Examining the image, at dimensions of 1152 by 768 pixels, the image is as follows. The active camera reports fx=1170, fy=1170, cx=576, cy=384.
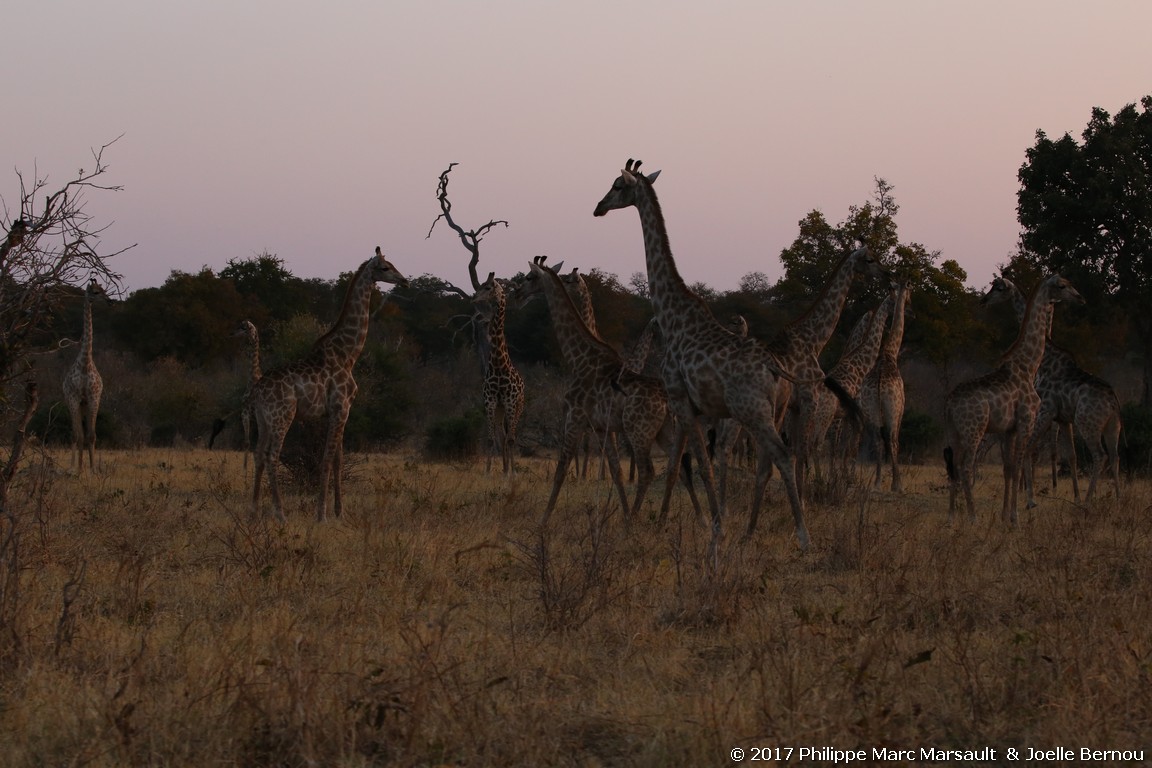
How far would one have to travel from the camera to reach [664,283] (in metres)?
9.02

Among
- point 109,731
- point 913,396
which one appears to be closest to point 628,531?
point 109,731

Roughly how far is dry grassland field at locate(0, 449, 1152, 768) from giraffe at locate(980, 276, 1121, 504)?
3.68m

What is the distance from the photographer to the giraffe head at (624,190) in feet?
30.1

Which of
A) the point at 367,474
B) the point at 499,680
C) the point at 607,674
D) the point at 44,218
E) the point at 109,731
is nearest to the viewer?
the point at 109,731

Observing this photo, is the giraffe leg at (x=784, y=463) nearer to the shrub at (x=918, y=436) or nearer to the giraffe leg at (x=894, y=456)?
the giraffe leg at (x=894, y=456)

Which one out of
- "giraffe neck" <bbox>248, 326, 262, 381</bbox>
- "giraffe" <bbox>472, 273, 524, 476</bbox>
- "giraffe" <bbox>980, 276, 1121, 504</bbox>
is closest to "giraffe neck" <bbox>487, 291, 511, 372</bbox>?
"giraffe" <bbox>472, 273, 524, 476</bbox>

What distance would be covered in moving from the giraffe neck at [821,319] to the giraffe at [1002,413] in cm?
140

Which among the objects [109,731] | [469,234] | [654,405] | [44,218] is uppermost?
[469,234]

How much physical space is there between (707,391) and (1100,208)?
14.2 metres

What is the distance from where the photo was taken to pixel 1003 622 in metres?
6.05

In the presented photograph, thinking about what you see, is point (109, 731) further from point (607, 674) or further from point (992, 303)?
point (992, 303)

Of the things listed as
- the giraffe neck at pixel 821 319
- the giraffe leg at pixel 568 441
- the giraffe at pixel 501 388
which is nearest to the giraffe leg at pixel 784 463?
the giraffe neck at pixel 821 319

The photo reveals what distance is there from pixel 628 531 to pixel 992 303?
6148 mm

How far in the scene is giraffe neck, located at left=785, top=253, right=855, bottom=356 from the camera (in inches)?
391
